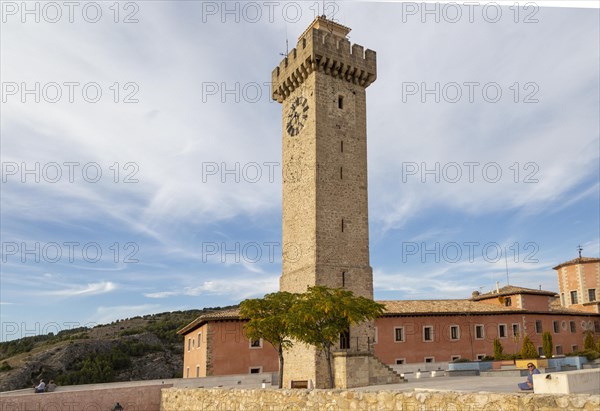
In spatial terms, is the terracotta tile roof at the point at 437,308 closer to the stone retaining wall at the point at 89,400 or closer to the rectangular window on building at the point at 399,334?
the rectangular window on building at the point at 399,334

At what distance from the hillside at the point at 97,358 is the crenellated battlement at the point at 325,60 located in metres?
40.7

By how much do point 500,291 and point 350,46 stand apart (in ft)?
97.3

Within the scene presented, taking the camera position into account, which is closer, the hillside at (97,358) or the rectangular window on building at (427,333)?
the rectangular window on building at (427,333)

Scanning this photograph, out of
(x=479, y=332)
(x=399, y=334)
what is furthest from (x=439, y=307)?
(x=399, y=334)

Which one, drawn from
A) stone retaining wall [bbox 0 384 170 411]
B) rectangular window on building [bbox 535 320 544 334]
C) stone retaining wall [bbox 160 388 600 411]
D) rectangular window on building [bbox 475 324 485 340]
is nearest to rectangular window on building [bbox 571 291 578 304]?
rectangular window on building [bbox 535 320 544 334]

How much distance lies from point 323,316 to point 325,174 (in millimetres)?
9612

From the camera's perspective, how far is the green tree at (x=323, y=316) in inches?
997

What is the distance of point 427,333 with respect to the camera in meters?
41.1

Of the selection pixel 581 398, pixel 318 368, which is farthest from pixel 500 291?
pixel 581 398

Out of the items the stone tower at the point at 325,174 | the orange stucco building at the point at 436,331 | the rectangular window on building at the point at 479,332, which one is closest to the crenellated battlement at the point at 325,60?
the stone tower at the point at 325,174

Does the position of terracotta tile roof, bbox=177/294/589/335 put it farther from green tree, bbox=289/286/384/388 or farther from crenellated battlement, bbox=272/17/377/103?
crenellated battlement, bbox=272/17/377/103

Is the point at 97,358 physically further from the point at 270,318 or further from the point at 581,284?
the point at 581,284

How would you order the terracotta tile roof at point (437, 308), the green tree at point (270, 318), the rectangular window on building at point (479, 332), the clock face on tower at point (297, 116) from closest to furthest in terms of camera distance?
the green tree at point (270, 318) → the clock face on tower at point (297, 116) → the terracotta tile roof at point (437, 308) → the rectangular window on building at point (479, 332)

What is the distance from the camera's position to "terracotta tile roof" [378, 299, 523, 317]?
135 feet
